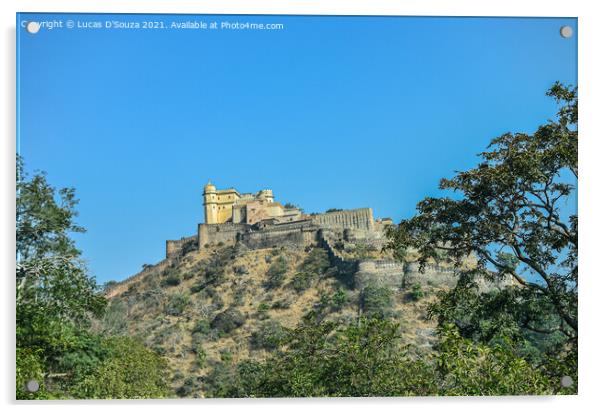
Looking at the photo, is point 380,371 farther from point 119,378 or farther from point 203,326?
point 203,326

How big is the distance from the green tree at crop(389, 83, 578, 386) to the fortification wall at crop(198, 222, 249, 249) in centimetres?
2551

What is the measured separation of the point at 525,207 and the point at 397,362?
256 centimetres

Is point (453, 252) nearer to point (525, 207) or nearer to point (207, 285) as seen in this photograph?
point (525, 207)

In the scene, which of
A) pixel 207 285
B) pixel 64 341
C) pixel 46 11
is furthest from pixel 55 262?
pixel 207 285

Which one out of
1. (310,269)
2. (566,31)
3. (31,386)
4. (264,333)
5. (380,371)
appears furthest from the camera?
(310,269)

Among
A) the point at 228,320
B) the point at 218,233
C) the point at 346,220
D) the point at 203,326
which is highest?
the point at 346,220

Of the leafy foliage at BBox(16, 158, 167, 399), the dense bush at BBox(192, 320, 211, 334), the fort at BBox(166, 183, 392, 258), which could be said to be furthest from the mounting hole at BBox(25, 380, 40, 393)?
the fort at BBox(166, 183, 392, 258)

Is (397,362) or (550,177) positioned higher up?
(550,177)

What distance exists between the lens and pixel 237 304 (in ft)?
79.5

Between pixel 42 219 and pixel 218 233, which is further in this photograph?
pixel 218 233

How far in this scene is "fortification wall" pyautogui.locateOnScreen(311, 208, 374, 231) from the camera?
112 feet

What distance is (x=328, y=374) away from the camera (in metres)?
11.0

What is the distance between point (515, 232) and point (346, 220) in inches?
975

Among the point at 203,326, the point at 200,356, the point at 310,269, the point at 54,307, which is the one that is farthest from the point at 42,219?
the point at 310,269
